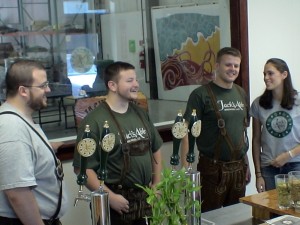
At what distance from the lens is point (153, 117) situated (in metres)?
4.00

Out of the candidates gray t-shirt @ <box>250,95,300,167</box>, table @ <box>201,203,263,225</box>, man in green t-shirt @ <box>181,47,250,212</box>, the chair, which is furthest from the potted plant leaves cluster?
the chair

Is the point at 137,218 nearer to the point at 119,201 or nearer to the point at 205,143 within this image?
the point at 119,201

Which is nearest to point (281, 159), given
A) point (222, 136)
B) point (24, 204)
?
point (222, 136)

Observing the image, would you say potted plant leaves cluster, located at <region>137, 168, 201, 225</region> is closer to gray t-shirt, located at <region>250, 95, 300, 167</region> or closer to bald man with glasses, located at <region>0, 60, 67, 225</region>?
bald man with glasses, located at <region>0, 60, 67, 225</region>

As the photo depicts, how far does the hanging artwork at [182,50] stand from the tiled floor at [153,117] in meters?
0.10

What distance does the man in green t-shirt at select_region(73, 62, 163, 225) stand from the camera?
2412mm

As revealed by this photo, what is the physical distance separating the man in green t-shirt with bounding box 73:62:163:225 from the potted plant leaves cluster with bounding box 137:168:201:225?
850mm

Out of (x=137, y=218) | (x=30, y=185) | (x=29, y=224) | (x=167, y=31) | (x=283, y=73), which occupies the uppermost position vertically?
(x=167, y=31)

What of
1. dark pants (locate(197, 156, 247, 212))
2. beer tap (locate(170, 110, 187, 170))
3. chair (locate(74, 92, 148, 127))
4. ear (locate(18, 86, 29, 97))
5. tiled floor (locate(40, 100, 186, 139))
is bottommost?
dark pants (locate(197, 156, 247, 212))

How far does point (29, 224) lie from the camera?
77.5 inches

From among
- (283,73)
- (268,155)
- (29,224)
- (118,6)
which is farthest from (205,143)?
(118,6)

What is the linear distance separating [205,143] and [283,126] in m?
0.49

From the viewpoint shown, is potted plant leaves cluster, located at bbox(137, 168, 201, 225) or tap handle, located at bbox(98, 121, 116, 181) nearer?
potted plant leaves cluster, located at bbox(137, 168, 201, 225)

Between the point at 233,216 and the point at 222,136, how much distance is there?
0.92 m
